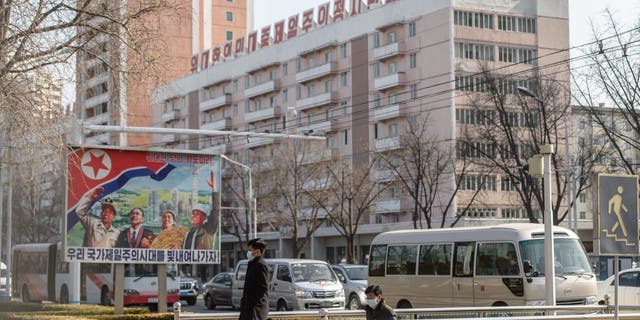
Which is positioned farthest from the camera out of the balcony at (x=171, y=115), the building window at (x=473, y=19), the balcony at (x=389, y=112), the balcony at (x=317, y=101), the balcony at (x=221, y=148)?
the balcony at (x=171, y=115)

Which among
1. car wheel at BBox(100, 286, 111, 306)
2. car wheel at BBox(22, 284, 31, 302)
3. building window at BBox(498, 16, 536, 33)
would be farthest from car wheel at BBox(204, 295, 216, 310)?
building window at BBox(498, 16, 536, 33)

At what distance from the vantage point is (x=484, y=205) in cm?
6844

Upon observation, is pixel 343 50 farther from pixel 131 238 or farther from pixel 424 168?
pixel 131 238

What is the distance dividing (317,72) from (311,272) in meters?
53.2

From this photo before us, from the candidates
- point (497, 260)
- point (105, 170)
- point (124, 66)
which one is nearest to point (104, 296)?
point (497, 260)

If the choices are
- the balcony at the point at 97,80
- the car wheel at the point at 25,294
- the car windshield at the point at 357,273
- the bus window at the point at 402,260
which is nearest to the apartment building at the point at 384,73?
the car wheel at the point at 25,294

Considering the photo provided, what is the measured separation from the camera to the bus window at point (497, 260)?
24.5 meters

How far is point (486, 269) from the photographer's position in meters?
25.1

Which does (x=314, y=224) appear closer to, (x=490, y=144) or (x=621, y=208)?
(x=490, y=144)

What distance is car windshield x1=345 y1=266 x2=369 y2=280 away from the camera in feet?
120

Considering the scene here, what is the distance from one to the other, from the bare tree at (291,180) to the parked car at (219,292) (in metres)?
23.5

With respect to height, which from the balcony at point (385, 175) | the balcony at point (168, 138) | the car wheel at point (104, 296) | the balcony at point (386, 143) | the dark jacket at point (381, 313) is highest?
the balcony at point (168, 138)

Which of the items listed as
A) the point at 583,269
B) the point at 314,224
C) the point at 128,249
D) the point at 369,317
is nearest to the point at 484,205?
the point at 314,224

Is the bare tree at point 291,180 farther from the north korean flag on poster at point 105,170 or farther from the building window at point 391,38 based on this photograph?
the north korean flag on poster at point 105,170
